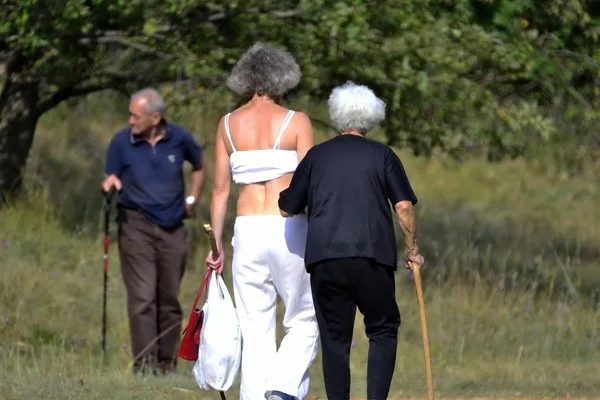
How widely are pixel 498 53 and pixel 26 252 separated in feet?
16.0

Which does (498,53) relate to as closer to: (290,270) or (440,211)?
(290,270)

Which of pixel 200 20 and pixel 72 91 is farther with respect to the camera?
pixel 72 91

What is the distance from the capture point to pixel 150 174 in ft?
30.2

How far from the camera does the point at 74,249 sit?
12992 mm

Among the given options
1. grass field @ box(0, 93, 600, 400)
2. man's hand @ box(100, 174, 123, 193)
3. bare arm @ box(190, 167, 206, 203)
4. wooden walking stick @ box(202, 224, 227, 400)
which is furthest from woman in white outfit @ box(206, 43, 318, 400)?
bare arm @ box(190, 167, 206, 203)

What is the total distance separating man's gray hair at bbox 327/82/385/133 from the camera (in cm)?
632

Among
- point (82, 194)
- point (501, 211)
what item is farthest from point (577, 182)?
point (82, 194)

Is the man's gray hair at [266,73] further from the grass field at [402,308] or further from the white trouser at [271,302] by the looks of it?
the grass field at [402,308]

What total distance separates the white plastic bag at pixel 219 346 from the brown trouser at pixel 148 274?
2635mm

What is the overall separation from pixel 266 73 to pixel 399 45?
443 centimetres

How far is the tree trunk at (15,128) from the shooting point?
13.7 m

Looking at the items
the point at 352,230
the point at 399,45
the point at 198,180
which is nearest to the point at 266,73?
the point at 352,230

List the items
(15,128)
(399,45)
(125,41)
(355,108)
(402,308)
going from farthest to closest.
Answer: (15,128)
(402,308)
(125,41)
(399,45)
(355,108)

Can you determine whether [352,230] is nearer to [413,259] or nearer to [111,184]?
[413,259]
